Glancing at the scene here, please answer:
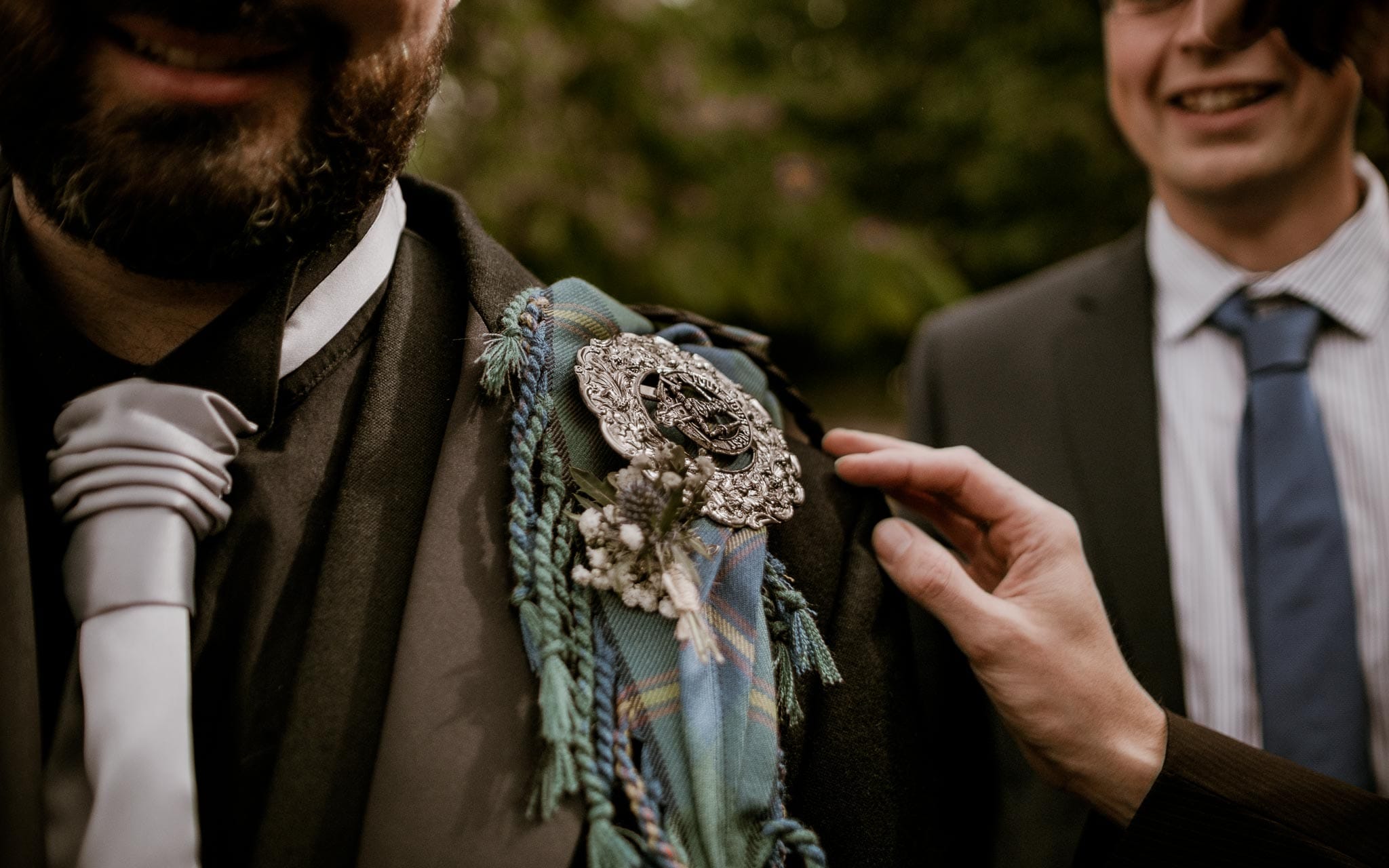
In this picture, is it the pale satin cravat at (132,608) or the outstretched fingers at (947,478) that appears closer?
the pale satin cravat at (132,608)

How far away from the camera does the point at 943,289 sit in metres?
4.14

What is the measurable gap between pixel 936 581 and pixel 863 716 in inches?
7.8

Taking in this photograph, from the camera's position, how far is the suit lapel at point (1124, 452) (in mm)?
1993

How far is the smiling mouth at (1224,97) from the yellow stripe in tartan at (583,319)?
1572 millimetres

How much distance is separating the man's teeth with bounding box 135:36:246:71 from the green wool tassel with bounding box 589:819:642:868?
84 centimetres

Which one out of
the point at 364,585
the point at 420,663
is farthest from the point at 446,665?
the point at 364,585

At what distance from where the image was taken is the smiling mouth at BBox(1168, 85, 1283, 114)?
6.82 feet

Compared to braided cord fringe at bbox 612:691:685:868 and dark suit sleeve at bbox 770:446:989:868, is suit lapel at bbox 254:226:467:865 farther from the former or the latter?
dark suit sleeve at bbox 770:446:989:868

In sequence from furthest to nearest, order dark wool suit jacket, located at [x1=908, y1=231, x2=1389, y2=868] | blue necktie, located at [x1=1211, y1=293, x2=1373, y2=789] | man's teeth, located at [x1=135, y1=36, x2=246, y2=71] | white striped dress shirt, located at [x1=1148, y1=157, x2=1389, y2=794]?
white striped dress shirt, located at [x1=1148, y1=157, x2=1389, y2=794], blue necktie, located at [x1=1211, y1=293, x2=1373, y2=789], dark wool suit jacket, located at [x1=908, y1=231, x2=1389, y2=868], man's teeth, located at [x1=135, y1=36, x2=246, y2=71]

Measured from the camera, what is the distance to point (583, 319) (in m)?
1.22

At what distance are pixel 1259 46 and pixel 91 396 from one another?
2.14m

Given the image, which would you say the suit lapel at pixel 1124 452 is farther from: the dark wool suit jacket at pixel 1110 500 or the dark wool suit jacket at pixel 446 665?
the dark wool suit jacket at pixel 446 665

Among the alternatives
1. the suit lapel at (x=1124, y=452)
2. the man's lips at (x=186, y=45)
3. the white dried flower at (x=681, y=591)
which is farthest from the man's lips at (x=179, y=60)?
→ the suit lapel at (x=1124, y=452)

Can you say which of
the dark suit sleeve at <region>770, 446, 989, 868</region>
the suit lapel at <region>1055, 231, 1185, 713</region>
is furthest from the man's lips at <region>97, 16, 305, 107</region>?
the suit lapel at <region>1055, 231, 1185, 713</region>
